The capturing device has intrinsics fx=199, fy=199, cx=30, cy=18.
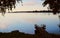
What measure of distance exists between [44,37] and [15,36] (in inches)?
62.2

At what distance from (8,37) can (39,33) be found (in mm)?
1641

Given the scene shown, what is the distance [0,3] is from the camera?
7.23 meters

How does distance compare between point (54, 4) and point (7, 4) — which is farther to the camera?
point (7, 4)

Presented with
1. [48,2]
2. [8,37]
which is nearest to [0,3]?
[8,37]

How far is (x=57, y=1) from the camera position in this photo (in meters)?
6.91

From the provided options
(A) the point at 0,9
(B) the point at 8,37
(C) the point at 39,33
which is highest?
(A) the point at 0,9

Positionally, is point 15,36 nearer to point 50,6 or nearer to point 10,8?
point 10,8

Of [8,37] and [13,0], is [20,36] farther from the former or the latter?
[13,0]

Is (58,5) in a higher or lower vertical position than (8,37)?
higher

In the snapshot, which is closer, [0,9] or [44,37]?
[44,37]

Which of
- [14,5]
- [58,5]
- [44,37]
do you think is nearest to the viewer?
[44,37]

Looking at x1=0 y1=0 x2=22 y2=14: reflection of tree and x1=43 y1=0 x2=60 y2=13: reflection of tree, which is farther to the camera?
x1=0 y1=0 x2=22 y2=14: reflection of tree

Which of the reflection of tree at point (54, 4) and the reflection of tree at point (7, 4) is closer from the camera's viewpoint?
the reflection of tree at point (54, 4)

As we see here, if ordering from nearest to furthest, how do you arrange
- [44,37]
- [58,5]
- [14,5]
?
[44,37], [58,5], [14,5]
